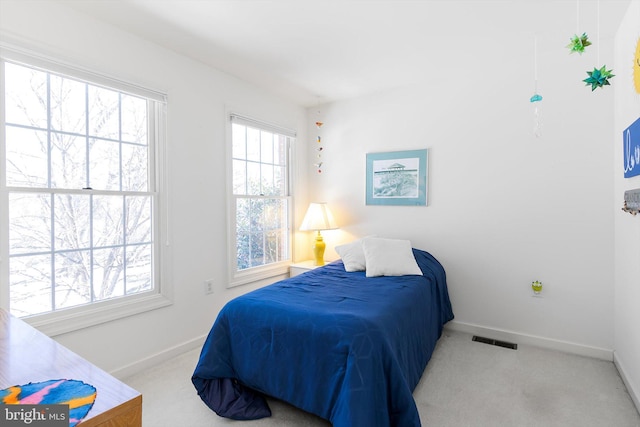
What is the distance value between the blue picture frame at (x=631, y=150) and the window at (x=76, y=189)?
3108 millimetres

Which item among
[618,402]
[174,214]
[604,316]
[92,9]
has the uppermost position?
[92,9]

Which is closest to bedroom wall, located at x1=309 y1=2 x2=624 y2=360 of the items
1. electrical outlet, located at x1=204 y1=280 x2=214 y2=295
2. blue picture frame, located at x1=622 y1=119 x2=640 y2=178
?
blue picture frame, located at x1=622 y1=119 x2=640 y2=178

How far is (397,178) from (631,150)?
1830 mm

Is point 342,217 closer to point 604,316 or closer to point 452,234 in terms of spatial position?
point 452,234

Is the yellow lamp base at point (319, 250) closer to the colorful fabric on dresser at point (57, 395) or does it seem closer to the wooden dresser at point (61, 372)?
the wooden dresser at point (61, 372)

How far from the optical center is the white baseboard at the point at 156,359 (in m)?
2.30

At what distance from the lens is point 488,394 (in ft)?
6.91

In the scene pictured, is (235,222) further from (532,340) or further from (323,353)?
(532,340)

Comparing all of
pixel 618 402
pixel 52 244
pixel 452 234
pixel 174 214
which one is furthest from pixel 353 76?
pixel 618 402

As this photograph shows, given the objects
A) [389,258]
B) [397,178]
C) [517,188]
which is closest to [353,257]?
[389,258]

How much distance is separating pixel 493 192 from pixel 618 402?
5.50ft

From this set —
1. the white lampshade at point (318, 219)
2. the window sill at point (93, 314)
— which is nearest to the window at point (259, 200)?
the white lampshade at point (318, 219)

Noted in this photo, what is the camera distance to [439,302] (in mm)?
2809

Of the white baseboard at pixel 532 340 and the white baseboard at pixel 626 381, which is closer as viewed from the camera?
the white baseboard at pixel 626 381
